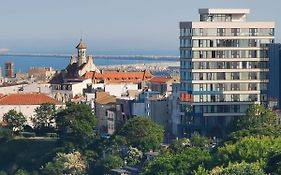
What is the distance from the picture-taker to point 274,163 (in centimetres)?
5538

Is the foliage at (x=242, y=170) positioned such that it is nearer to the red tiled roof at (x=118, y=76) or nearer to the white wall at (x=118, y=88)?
the white wall at (x=118, y=88)

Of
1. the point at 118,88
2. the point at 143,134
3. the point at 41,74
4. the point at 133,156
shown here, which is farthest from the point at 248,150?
the point at 41,74

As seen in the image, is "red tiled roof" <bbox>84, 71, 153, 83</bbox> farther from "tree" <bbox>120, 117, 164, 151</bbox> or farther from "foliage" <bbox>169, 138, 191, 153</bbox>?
"foliage" <bbox>169, 138, 191, 153</bbox>

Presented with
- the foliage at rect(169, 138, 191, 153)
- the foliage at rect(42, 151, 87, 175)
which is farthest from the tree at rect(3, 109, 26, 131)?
the foliage at rect(169, 138, 191, 153)

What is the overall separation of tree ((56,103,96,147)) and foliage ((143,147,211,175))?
53.2 ft

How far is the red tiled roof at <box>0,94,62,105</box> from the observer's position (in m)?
93.9

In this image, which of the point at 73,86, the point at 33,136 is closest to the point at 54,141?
the point at 33,136

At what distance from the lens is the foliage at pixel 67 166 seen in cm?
7412

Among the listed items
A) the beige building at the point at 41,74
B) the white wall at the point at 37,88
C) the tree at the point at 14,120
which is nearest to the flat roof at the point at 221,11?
the tree at the point at 14,120

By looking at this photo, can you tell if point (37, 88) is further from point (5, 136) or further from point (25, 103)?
point (5, 136)

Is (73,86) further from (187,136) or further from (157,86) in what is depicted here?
(187,136)

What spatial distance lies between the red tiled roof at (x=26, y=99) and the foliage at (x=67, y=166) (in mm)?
17269

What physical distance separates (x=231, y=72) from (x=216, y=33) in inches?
91.2

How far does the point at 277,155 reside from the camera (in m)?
56.0
